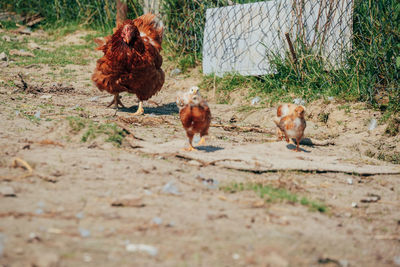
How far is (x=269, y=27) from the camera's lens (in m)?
6.85

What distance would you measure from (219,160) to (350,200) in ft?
3.55

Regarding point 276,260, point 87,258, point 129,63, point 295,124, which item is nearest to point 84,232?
point 87,258

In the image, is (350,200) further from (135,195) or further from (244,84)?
(244,84)

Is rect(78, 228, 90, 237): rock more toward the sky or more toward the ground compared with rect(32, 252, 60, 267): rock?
more toward the ground

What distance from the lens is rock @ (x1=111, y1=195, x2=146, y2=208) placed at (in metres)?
2.58

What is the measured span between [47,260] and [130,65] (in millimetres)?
3852

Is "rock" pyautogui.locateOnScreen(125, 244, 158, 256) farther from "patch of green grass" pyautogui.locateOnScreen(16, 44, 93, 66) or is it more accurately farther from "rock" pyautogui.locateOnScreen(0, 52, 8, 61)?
A: "rock" pyautogui.locateOnScreen(0, 52, 8, 61)

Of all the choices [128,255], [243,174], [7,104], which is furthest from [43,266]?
[7,104]

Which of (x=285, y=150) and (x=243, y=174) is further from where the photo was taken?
(x=285, y=150)

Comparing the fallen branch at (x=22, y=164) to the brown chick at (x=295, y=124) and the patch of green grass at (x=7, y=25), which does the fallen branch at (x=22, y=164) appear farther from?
the patch of green grass at (x=7, y=25)

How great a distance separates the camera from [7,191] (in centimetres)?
260

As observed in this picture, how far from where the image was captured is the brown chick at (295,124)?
4284mm

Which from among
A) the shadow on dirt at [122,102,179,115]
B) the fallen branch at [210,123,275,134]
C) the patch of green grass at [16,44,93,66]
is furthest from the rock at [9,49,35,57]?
the fallen branch at [210,123,275,134]

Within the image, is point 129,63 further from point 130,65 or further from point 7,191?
point 7,191
